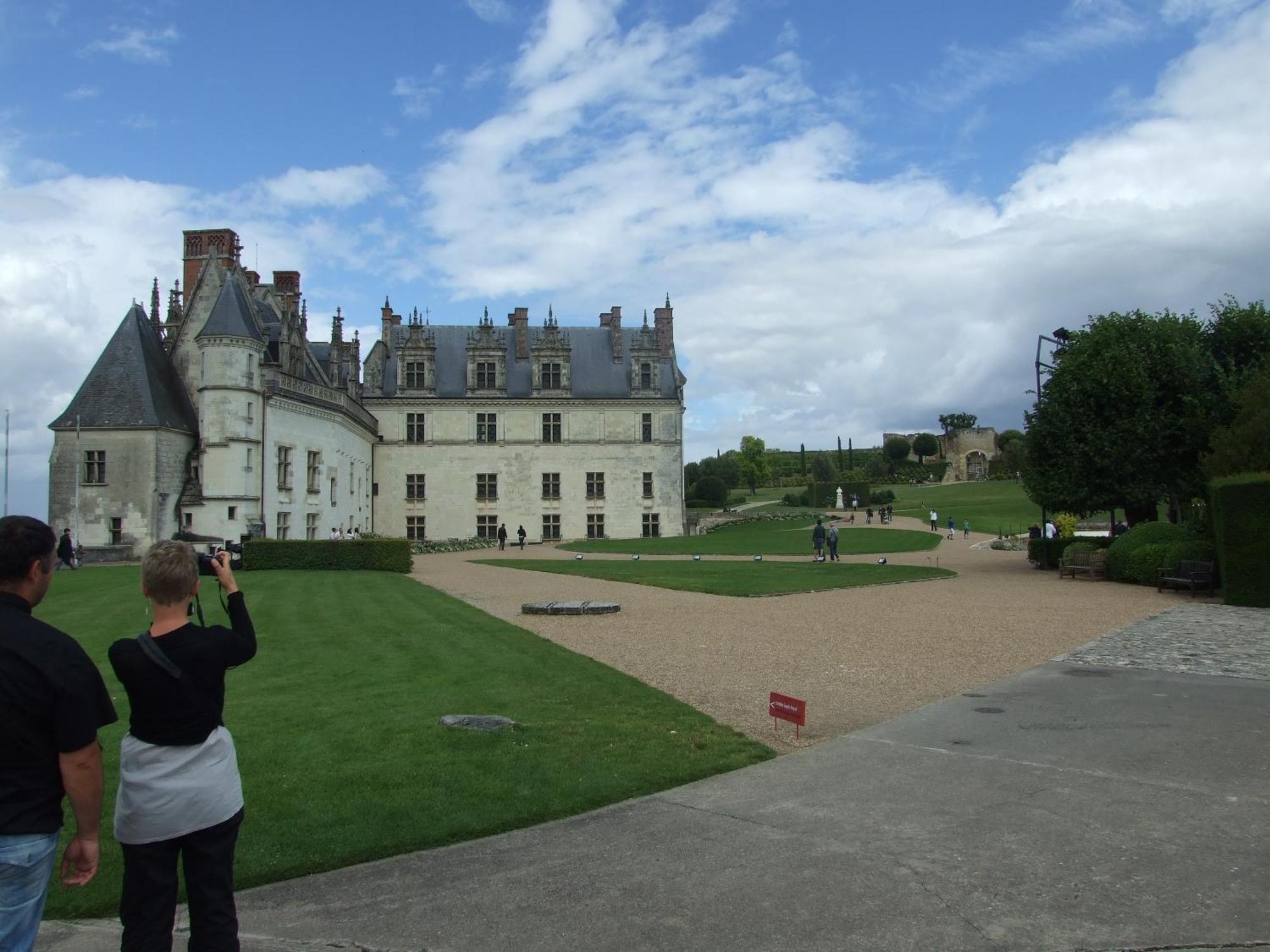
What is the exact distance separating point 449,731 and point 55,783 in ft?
16.3

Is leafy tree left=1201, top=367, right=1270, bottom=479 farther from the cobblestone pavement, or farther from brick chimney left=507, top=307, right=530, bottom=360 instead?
brick chimney left=507, top=307, right=530, bottom=360

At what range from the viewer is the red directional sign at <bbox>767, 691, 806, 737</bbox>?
26.1 ft

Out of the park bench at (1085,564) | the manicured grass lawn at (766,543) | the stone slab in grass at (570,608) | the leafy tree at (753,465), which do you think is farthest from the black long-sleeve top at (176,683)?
the leafy tree at (753,465)

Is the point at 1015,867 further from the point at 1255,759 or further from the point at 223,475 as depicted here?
the point at 223,475

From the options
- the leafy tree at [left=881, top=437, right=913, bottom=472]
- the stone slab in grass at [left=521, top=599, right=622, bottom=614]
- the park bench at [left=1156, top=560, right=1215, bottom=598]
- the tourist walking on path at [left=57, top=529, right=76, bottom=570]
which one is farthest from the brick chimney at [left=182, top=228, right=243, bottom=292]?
the leafy tree at [left=881, top=437, right=913, bottom=472]

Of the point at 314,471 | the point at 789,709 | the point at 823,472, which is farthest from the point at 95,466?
the point at 823,472

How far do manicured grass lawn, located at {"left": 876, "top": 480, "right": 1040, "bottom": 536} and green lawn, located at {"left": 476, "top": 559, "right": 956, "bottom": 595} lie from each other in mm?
21147

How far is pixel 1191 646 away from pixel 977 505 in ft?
195

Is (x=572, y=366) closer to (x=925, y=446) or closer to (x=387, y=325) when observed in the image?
(x=387, y=325)

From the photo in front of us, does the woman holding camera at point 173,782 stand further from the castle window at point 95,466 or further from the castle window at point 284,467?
the castle window at point 284,467

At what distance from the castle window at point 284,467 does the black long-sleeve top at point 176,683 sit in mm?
34978

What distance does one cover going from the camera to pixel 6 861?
10.2ft

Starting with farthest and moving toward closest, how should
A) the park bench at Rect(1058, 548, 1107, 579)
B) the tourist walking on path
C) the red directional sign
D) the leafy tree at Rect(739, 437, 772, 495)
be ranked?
the leafy tree at Rect(739, 437, 772, 495) < the tourist walking on path < the park bench at Rect(1058, 548, 1107, 579) < the red directional sign

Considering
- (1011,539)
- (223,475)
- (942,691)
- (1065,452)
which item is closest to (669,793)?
(942,691)
